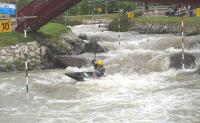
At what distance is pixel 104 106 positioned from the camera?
13094mm

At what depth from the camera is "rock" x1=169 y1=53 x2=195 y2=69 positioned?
19.3 m

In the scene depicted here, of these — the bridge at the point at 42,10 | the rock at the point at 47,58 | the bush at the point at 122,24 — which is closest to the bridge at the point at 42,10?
the bridge at the point at 42,10

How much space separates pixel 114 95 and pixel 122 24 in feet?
74.9

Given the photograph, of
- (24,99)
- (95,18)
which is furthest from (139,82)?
(95,18)

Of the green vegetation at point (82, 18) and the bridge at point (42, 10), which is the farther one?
the green vegetation at point (82, 18)

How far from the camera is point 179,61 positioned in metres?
19.5

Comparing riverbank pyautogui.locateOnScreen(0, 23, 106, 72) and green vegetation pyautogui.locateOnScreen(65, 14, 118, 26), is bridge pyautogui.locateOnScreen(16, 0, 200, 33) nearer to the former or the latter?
riverbank pyautogui.locateOnScreen(0, 23, 106, 72)

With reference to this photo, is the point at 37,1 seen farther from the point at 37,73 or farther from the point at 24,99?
the point at 24,99

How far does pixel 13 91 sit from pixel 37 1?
744cm

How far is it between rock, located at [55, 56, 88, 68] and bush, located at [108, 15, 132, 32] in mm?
14389

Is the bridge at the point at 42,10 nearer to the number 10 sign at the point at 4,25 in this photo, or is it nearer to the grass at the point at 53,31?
the grass at the point at 53,31

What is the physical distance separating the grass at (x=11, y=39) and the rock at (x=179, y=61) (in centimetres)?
654

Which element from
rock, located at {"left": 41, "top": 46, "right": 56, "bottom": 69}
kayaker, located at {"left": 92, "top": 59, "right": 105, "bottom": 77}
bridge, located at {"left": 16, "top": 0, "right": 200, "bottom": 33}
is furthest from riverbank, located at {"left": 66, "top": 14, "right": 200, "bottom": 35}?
kayaker, located at {"left": 92, "top": 59, "right": 105, "bottom": 77}

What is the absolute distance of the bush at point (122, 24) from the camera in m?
35.8
